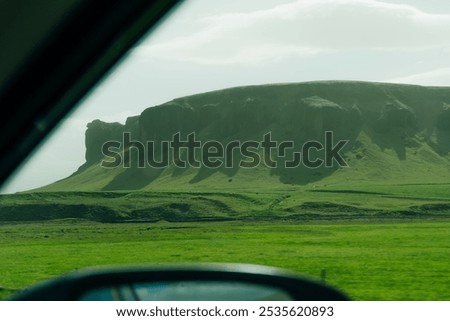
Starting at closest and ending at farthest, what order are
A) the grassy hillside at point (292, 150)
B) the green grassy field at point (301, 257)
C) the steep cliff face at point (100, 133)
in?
the green grassy field at point (301, 257) → the grassy hillside at point (292, 150) → the steep cliff face at point (100, 133)

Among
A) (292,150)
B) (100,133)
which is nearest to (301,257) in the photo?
(292,150)

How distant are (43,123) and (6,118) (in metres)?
0.29

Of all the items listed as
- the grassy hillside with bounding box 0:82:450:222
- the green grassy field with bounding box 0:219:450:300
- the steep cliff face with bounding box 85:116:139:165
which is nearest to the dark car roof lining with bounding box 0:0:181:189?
the green grassy field with bounding box 0:219:450:300

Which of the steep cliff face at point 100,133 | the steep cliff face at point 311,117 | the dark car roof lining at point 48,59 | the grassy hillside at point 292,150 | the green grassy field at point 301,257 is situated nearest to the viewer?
the dark car roof lining at point 48,59

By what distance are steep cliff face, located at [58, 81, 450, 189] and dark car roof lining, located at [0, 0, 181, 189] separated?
5292 inches

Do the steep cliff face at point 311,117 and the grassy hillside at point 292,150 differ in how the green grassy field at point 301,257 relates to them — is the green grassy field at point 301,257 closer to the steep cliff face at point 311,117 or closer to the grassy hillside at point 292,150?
the grassy hillside at point 292,150

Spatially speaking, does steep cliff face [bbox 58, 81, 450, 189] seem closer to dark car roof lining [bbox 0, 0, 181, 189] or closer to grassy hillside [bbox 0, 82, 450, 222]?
grassy hillside [bbox 0, 82, 450, 222]

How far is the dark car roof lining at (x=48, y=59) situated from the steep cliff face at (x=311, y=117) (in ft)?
441

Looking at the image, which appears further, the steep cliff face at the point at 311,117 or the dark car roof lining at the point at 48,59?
the steep cliff face at the point at 311,117

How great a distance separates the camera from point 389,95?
496ft

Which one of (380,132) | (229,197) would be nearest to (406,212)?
(229,197)

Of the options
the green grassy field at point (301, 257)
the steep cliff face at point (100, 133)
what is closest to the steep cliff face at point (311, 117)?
the steep cliff face at point (100, 133)

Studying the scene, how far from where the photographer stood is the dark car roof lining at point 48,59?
10.3 feet

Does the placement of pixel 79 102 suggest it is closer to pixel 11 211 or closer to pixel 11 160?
pixel 11 160
